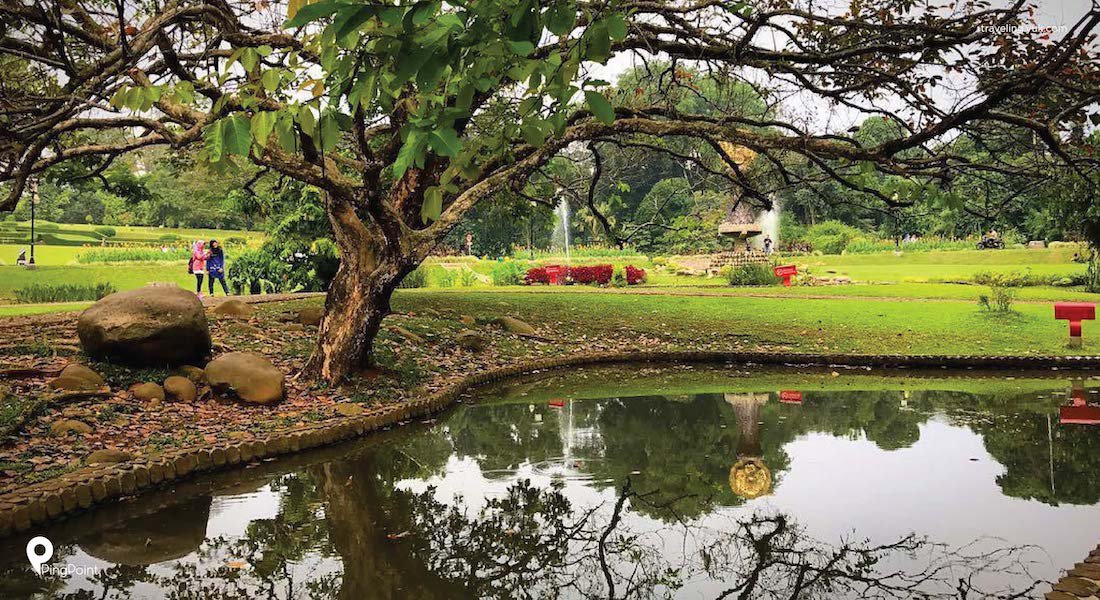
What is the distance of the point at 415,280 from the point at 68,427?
16.2 m

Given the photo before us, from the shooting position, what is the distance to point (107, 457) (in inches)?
248

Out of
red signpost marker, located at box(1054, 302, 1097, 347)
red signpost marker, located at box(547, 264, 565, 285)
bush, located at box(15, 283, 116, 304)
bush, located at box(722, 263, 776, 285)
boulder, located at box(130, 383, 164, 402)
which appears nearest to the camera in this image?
boulder, located at box(130, 383, 164, 402)

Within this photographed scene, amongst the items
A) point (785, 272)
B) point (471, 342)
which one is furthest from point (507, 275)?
point (471, 342)

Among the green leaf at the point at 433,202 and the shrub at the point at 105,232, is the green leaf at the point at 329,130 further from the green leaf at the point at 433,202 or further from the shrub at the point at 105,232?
the shrub at the point at 105,232

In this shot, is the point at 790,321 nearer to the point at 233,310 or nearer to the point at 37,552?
the point at 233,310

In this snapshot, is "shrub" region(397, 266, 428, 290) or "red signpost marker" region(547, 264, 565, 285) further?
"red signpost marker" region(547, 264, 565, 285)

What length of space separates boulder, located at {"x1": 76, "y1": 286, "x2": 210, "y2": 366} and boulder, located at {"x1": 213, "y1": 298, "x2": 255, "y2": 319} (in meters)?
3.38

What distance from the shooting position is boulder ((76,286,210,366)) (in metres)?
8.45

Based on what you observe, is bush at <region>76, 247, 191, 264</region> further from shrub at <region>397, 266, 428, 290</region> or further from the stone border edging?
the stone border edging

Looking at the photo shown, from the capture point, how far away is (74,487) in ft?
18.2

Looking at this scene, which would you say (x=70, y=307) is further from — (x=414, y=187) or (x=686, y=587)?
(x=686, y=587)

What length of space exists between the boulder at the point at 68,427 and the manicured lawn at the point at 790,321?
8234 millimetres

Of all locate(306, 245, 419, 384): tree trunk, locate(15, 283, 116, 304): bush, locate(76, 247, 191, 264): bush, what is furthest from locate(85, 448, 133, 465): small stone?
locate(76, 247, 191, 264): bush

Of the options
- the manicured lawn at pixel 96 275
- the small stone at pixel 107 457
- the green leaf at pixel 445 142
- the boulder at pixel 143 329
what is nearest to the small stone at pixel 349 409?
the boulder at pixel 143 329
